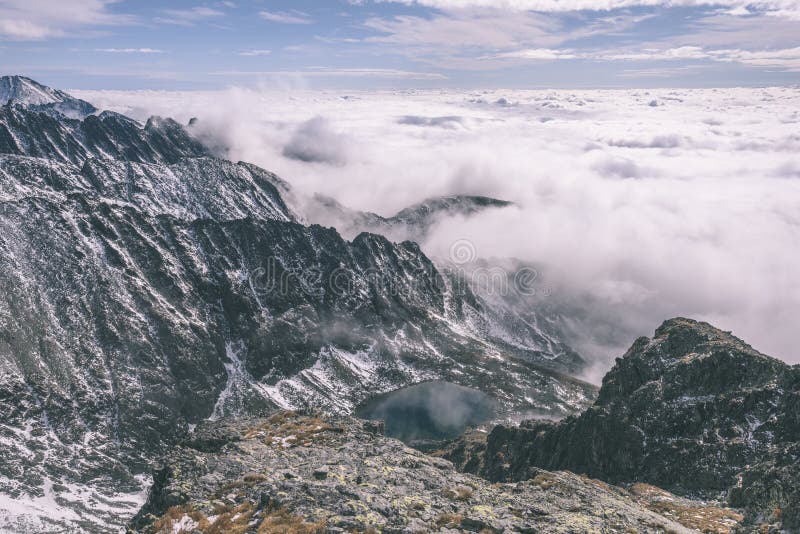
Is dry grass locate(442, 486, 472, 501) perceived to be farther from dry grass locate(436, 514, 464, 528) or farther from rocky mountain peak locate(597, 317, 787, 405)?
rocky mountain peak locate(597, 317, 787, 405)

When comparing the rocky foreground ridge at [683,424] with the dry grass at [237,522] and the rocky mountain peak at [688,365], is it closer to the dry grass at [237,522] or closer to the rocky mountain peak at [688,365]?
the rocky mountain peak at [688,365]

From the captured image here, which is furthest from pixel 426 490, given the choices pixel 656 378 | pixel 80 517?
pixel 80 517

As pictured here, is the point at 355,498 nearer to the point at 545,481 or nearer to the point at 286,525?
the point at 286,525

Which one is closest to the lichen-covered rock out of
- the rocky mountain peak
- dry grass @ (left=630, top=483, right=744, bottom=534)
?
dry grass @ (left=630, top=483, right=744, bottom=534)

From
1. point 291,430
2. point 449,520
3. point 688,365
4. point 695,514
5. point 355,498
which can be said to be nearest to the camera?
point 449,520

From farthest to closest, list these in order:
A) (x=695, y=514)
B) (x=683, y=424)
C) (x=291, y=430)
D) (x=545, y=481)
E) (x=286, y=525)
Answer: (x=683, y=424), (x=291, y=430), (x=545, y=481), (x=695, y=514), (x=286, y=525)

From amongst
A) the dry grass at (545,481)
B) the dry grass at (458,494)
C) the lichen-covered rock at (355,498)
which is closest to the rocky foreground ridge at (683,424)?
the dry grass at (545,481)

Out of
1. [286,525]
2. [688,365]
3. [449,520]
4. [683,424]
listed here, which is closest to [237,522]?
[286,525]
